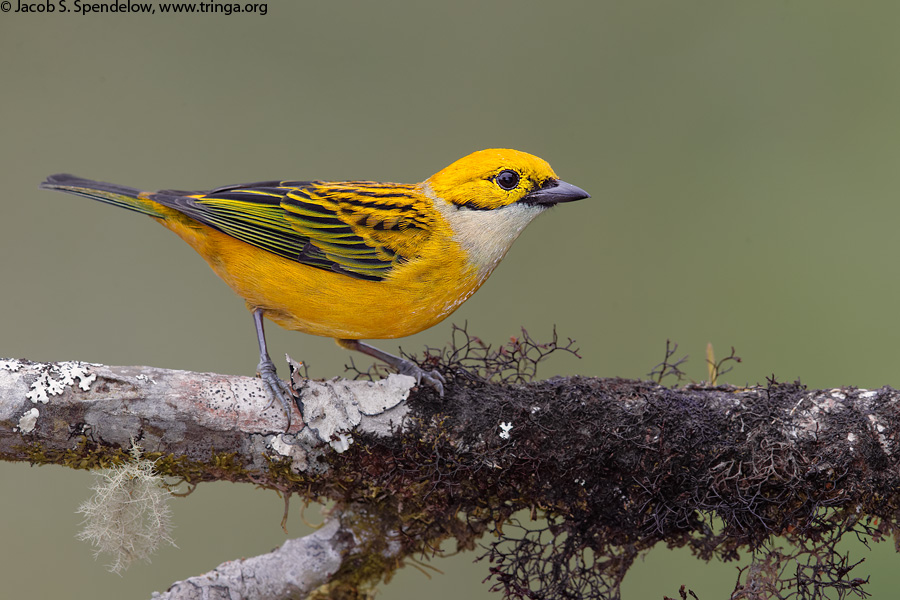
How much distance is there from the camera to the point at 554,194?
12.4 feet

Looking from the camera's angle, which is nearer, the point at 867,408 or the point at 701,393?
the point at 867,408

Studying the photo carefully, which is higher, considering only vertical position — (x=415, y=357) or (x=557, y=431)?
(x=415, y=357)

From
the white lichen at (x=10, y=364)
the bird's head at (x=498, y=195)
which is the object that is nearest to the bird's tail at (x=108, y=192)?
the white lichen at (x=10, y=364)

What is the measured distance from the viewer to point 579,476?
3084mm

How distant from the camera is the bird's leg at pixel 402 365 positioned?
322 cm

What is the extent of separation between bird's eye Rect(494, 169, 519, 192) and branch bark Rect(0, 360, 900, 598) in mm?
1064

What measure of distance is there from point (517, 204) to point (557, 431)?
4.17 feet

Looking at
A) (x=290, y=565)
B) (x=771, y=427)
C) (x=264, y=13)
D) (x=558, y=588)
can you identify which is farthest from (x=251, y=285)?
(x=264, y=13)

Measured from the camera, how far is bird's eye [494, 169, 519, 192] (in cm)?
381

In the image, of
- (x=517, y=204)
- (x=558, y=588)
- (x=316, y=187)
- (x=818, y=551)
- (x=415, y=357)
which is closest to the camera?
(x=818, y=551)

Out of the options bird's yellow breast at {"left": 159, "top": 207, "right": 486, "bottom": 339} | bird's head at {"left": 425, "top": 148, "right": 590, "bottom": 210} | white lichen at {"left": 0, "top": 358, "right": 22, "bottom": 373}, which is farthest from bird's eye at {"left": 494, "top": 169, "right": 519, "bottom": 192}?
white lichen at {"left": 0, "top": 358, "right": 22, "bottom": 373}

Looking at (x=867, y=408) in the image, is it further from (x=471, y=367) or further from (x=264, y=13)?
(x=264, y=13)

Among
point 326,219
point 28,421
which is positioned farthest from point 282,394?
point 326,219

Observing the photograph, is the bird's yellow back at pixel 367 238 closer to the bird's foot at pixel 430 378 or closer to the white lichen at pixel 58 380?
the bird's foot at pixel 430 378
